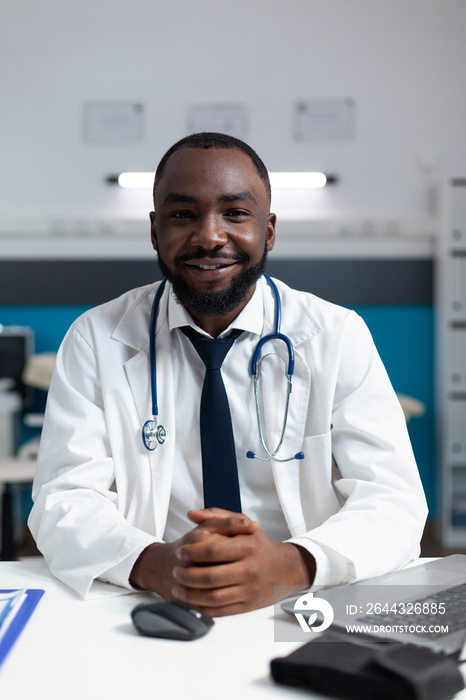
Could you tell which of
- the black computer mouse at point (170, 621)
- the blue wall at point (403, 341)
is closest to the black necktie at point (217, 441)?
the black computer mouse at point (170, 621)

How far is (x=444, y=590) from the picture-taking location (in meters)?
0.92

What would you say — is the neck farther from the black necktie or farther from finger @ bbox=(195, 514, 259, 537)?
finger @ bbox=(195, 514, 259, 537)

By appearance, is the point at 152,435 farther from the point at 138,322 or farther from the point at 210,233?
the point at 210,233

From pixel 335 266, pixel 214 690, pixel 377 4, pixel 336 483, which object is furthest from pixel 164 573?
pixel 377 4

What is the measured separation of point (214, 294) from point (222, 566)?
0.60 metres

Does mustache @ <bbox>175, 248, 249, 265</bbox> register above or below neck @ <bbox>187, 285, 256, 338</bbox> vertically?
above

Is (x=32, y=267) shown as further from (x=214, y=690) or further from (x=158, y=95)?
(x=214, y=690)

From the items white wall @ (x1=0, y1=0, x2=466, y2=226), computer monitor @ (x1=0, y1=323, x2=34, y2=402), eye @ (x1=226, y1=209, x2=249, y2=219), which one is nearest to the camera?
eye @ (x1=226, y1=209, x2=249, y2=219)

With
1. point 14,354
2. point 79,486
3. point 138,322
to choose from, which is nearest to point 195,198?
point 138,322

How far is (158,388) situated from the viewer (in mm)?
1390

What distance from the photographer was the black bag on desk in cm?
66

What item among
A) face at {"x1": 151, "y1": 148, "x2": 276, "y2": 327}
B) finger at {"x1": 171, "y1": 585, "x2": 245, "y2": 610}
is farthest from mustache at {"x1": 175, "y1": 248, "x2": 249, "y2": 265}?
finger at {"x1": 171, "y1": 585, "x2": 245, "y2": 610}

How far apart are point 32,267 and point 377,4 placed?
244 centimetres

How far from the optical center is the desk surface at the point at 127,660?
717mm
